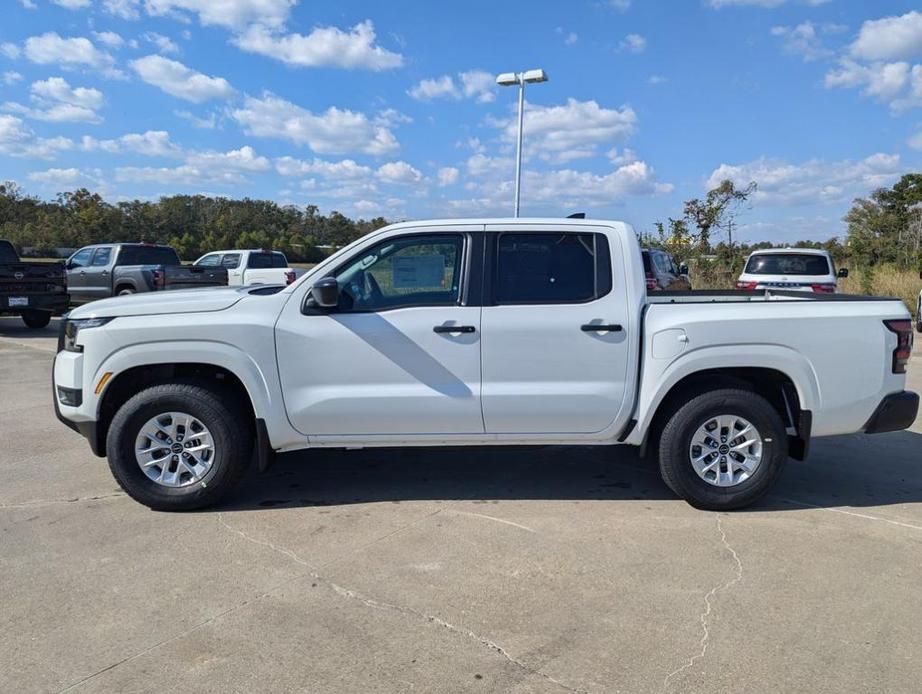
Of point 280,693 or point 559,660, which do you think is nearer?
point 280,693

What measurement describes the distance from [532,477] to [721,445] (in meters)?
1.43

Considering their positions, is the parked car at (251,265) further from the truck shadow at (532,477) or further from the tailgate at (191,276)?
the truck shadow at (532,477)

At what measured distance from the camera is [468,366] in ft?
15.6

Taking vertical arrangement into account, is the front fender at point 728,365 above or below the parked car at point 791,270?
below

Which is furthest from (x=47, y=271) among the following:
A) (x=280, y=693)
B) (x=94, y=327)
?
(x=280, y=693)

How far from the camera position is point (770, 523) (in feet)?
15.4

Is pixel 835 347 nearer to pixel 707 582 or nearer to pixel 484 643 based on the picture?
pixel 707 582

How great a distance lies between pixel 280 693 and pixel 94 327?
285 cm

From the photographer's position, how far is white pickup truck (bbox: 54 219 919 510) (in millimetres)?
4695

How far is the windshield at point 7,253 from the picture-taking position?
14.4 meters

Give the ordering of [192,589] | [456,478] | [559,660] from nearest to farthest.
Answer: [559,660]
[192,589]
[456,478]

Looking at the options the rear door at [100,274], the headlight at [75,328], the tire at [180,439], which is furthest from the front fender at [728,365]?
the rear door at [100,274]

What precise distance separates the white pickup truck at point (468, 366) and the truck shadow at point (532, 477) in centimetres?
48

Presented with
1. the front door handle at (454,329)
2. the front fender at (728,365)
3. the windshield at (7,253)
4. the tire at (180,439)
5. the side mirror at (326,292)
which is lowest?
the tire at (180,439)
